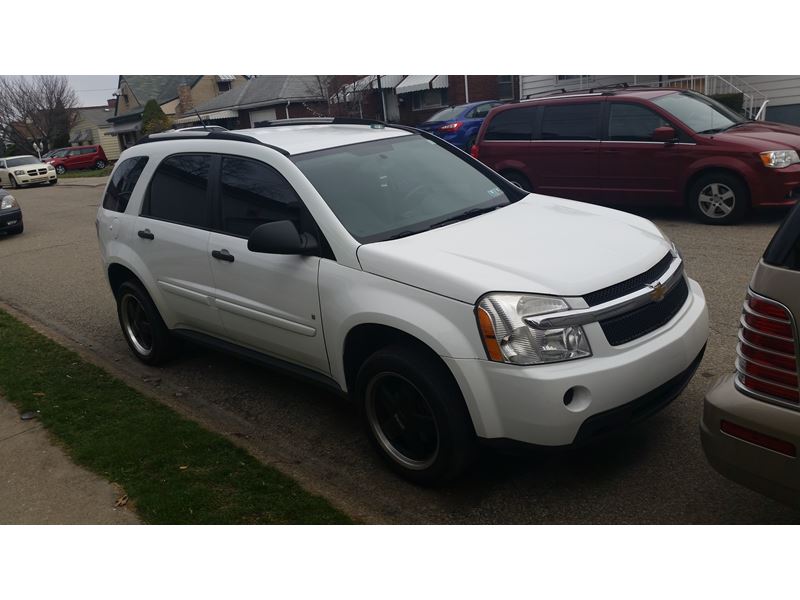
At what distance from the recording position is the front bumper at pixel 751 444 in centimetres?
258

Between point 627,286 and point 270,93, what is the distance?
117ft

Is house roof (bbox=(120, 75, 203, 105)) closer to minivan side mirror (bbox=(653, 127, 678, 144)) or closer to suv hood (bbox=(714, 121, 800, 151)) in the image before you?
minivan side mirror (bbox=(653, 127, 678, 144))

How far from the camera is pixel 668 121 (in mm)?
9578

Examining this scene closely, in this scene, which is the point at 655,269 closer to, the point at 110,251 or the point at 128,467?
the point at 128,467

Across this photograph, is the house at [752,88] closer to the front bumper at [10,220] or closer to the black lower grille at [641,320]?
the front bumper at [10,220]

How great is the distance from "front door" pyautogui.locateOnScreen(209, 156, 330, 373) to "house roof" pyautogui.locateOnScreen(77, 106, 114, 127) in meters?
61.7

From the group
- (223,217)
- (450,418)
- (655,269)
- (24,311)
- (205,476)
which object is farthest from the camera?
(24,311)

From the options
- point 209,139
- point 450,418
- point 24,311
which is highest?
point 209,139

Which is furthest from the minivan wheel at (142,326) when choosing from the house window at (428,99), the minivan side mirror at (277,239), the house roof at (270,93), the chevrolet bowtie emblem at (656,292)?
the house window at (428,99)

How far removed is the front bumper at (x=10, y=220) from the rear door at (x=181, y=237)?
429 inches

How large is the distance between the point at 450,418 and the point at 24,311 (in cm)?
686

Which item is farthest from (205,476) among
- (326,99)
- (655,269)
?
(326,99)

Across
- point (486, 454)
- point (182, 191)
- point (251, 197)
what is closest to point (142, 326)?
point (182, 191)

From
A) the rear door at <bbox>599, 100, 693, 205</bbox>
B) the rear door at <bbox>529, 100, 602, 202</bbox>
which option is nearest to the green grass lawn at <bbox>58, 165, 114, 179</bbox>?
the rear door at <bbox>529, 100, 602, 202</bbox>
